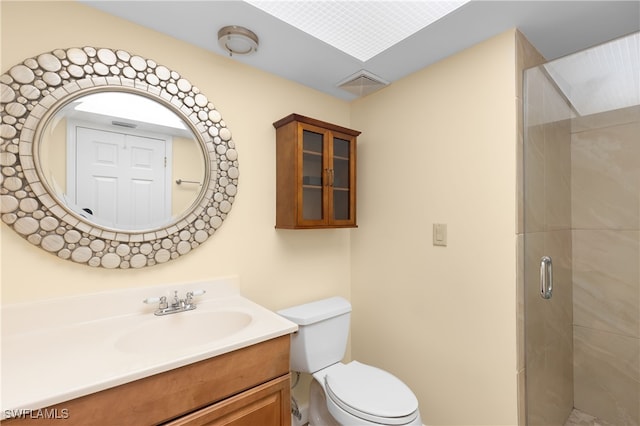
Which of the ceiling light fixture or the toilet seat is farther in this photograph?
the ceiling light fixture

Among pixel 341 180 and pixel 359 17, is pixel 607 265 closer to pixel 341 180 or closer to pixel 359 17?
pixel 341 180

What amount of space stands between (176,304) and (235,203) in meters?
0.56

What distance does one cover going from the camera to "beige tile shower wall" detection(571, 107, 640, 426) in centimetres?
140

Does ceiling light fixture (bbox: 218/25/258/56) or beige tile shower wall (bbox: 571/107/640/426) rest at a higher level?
ceiling light fixture (bbox: 218/25/258/56)

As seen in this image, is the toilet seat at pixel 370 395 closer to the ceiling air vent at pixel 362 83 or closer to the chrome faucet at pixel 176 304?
the chrome faucet at pixel 176 304

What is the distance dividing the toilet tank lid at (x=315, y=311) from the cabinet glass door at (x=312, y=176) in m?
0.50

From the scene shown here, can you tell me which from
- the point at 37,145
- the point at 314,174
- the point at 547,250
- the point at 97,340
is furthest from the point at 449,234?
the point at 37,145

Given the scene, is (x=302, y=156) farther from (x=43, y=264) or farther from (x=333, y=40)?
(x=43, y=264)

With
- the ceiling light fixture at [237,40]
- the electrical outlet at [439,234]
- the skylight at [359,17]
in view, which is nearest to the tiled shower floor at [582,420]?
the electrical outlet at [439,234]

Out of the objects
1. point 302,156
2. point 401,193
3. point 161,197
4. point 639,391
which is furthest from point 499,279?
point 161,197

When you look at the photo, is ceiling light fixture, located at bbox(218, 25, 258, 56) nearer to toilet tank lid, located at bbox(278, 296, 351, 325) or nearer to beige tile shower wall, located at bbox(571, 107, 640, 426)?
toilet tank lid, located at bbox(278, 296, 351, 325)

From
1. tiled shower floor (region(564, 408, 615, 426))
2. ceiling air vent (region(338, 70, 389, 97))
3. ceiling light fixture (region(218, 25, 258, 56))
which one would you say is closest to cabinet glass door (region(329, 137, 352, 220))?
ceiling air vent (region(338, 70, 389, 97))

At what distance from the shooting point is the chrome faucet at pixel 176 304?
1.26m
